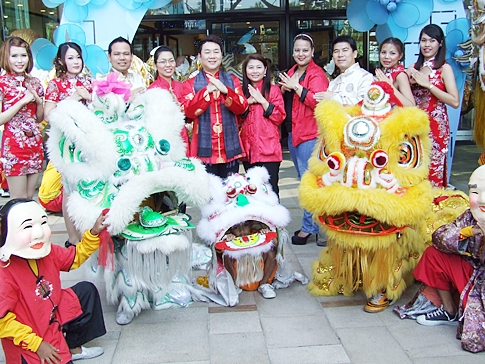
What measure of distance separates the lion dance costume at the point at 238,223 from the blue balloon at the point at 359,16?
3.61 metres

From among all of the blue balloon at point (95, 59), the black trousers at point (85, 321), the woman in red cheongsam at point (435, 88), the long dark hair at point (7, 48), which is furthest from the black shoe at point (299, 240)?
the blue balloon at point (95, 59)

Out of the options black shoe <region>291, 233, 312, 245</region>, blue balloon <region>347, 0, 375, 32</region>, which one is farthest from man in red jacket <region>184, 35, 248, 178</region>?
blue balloon <region>347, 0, 375, 32</region>

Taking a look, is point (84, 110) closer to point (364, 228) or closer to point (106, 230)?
point (106, 230)

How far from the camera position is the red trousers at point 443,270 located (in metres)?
2.72

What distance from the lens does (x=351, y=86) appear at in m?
3.64

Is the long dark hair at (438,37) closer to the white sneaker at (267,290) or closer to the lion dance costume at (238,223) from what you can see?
the lion dance costume at (238,223)

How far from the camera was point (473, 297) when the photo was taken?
2.66m

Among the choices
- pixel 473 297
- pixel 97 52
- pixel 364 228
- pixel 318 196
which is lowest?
pixel 473 297

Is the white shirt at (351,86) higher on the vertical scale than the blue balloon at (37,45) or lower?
lower

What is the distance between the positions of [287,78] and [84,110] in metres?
1.74

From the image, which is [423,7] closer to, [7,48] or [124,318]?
[7,48]

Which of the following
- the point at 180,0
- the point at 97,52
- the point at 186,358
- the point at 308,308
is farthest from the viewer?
the point at 180,0

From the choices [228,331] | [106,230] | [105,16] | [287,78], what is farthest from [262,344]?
[105,16]

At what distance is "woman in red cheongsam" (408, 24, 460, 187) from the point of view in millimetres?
3881
